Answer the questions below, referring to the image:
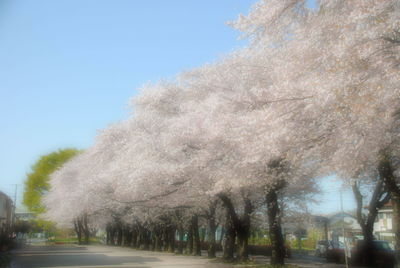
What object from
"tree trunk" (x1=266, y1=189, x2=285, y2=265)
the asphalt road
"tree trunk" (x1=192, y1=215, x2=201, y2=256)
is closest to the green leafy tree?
the asphalt road

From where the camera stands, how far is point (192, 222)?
95.8 ft

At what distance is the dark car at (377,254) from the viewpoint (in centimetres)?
2027

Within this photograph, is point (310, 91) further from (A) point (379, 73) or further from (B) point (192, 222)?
(B) point (192, 222)

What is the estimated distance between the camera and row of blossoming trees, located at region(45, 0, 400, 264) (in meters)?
8.62

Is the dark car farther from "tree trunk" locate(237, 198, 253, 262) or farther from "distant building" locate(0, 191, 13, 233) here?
"distant building" locate(0, 191, 13, 233)

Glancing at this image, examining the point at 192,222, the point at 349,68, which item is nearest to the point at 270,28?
the point at 349,68

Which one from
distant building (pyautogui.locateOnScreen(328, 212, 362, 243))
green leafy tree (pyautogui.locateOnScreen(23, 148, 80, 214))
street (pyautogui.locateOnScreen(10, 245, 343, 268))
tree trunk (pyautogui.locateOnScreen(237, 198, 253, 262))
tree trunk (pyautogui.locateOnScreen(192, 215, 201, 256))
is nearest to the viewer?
street (pyautogui.locateOnScreen(10, 245, 343, 268))

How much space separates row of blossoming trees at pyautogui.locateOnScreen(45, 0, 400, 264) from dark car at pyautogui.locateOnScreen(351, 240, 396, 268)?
457cm

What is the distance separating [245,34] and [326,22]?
2.34 metres

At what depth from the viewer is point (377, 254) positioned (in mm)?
20938

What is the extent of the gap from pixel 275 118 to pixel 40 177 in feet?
196

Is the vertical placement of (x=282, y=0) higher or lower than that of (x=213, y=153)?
higher

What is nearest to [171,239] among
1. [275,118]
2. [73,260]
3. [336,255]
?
[73,260]

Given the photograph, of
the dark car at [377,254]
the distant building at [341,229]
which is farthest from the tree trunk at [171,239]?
the dark car at [377,254]
